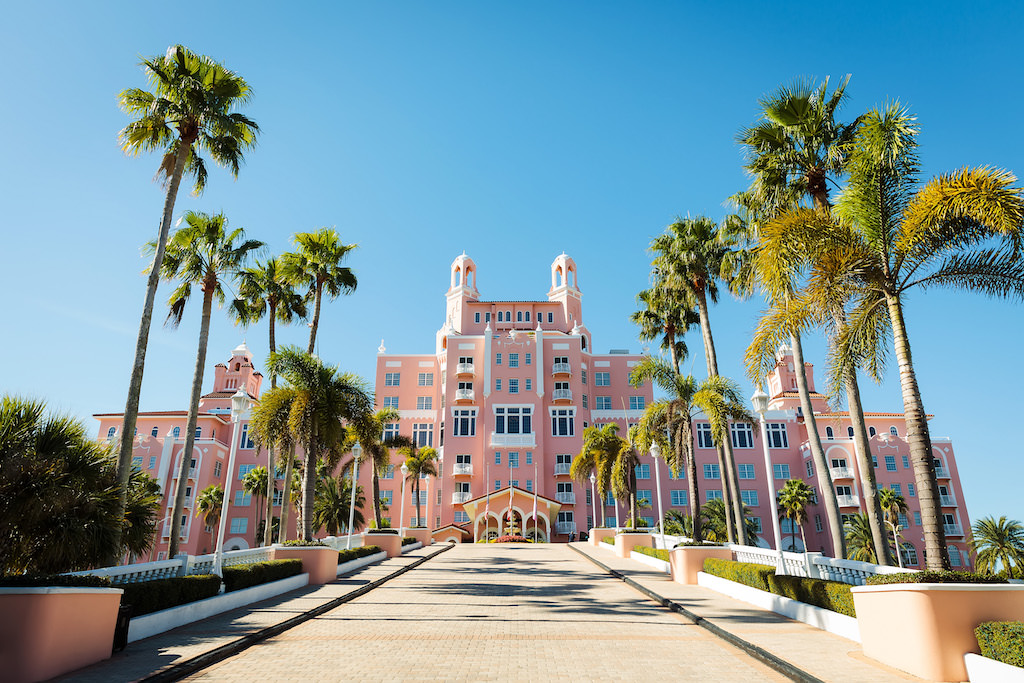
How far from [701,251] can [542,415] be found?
35586 millimetres

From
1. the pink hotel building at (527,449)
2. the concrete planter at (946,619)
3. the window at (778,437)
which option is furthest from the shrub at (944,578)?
the window at (778,437)

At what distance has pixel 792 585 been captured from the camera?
11.8 metres

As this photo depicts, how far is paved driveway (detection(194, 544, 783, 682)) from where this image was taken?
7773 millimetres

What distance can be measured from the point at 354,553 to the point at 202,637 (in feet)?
44.1

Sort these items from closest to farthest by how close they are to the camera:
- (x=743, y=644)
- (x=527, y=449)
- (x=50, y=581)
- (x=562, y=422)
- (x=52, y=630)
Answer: (x=52, y=630)
(x=50, y=581)
(x=743, y=644)
(x=527, y=449)
(x=562, y=422)

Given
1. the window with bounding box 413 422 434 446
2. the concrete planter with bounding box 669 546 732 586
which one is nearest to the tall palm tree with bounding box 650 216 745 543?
the concrete planter with bounding box 669 546 732 586

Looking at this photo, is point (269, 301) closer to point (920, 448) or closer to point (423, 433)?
point (920, 448)

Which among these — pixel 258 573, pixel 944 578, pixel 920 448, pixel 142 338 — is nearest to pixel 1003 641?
pixel 944 578

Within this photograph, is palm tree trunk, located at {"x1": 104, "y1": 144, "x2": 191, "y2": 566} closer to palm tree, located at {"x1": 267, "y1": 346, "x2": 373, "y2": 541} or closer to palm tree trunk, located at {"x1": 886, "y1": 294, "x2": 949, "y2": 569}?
palm tree, located at {"x1": 267, "y1": 346, "x2": 373, "y2": 541}

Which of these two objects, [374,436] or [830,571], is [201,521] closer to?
[374,436]

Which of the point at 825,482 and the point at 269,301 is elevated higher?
the point at 269,301

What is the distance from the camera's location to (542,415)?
58688 millimetres

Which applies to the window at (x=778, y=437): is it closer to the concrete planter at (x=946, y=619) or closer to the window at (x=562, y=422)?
the window at (x=562, y=422)

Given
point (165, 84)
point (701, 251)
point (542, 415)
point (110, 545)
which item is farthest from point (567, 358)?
point (110, 545)
